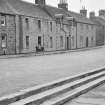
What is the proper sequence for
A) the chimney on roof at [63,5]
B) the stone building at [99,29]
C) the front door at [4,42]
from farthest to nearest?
the stone building at [99,29] < the chimney on roof at [63,5] < the front door at [4,42]

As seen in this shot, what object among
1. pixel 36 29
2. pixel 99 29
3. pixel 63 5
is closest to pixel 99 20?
pixel 99 29

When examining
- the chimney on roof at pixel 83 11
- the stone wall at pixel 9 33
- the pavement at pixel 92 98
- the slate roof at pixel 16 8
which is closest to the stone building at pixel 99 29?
the chimney on roof at pixel 83 11

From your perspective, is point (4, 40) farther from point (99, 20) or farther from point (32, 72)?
point (99, 20)

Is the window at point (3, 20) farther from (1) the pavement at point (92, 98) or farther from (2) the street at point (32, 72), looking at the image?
(1) the pavement at point (92, 98)

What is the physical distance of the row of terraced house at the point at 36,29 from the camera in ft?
119

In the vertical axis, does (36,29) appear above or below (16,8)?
below

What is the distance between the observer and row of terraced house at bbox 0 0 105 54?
36.2 m

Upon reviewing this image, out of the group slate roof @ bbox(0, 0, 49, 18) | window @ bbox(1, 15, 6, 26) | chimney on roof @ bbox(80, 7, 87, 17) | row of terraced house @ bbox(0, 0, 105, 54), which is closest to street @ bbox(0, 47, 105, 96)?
window @ bbox(1, 15, 6, 26)

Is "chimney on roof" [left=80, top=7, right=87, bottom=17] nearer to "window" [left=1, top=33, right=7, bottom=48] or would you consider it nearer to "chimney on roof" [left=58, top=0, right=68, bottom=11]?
"chimney on roof" [left=58, top=0, right=68, bottom=11]

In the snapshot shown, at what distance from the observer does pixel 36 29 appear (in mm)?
42188

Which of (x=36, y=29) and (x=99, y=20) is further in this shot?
(x=99, y=20)

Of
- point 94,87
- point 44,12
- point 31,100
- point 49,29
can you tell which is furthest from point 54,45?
point 31,100

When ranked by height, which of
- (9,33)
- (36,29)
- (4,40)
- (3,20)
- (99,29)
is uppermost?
(3,20)

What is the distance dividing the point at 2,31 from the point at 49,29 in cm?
1233
